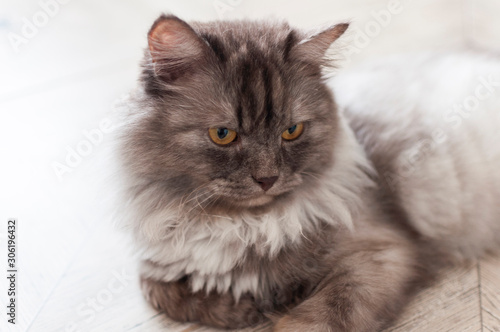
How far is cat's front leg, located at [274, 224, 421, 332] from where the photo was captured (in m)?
1.49

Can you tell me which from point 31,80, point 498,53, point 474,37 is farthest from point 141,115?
point 474,37

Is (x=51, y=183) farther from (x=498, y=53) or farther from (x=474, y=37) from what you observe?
(x=474, y=37)

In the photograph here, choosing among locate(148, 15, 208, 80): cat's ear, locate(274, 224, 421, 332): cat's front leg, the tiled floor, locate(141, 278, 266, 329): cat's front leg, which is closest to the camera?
locate(148, 15, 208, 80): cat's ear

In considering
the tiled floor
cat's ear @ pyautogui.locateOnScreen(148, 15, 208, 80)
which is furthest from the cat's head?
the tiled floor

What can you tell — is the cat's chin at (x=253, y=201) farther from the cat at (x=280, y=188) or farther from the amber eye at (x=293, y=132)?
the amber eye at (x=293, y=132)

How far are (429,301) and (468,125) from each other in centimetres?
69

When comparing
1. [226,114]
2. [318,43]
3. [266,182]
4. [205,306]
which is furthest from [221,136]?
[205,306]

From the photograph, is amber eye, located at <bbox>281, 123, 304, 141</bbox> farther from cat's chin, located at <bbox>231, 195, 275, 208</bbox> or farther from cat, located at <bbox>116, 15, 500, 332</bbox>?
cat's chin, located at <bbox>231, 195, 275, 208</bbox>

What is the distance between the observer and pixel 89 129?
2598 mm

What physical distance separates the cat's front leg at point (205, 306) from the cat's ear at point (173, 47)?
68 cm

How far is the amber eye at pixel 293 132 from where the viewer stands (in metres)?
1.51

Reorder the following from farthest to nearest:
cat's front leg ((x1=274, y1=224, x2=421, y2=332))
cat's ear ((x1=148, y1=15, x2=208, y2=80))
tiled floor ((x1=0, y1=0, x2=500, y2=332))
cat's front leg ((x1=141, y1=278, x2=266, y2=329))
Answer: tiled floor ((x1=0, y1=0, x2=500, y2=332)), cat's front leg ((x1=141, y1=278, x2=266, y2=329)), cat's front leg ((x1=274, y1=224, x2=421, y2=332)), cat's ear ((x1=148, y1=15, x2=208, y2=80))

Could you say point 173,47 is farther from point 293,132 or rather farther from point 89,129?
point 89,129

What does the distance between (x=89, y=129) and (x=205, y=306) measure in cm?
136
